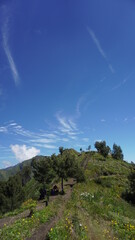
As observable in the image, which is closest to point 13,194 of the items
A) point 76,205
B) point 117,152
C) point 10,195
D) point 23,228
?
point 10,195

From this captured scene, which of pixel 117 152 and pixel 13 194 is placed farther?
pixel 117 152

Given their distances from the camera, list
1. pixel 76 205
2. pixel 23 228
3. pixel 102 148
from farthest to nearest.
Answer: pixel 102 148 → pixel 76 205 → pixel 23 228

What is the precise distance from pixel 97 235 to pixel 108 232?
41.3 inches

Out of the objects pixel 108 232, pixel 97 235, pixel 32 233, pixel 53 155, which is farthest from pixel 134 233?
pixel 53 155

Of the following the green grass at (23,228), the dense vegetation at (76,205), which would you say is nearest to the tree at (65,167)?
the dense vegetation at (76,205)

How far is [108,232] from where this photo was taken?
10.0 metres

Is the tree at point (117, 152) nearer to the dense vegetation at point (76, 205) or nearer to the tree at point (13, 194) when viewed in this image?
the dense vegetation at point (76, 205)

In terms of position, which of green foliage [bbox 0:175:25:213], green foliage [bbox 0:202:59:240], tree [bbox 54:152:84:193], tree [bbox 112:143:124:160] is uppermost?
tree [bbox 112:143:124:160]

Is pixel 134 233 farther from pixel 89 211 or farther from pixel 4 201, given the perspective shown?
pixel 4 201

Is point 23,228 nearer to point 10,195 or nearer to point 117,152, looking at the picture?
point 10,195

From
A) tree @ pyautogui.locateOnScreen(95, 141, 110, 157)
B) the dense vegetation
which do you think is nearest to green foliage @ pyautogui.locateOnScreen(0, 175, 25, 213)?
the dense vegetation

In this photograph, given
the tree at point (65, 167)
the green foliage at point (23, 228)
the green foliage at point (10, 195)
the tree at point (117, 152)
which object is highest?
the tree at point (117, 152)

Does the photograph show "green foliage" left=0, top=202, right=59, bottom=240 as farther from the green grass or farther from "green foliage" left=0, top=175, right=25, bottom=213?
"green foliage" left=0, top=175, right=25, bottom=213

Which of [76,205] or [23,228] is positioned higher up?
[76,205]
